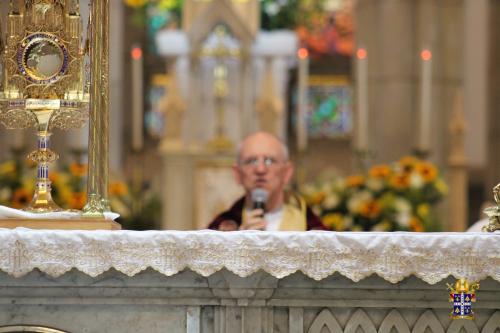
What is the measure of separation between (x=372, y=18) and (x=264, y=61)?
11.1 feet

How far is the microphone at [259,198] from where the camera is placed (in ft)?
19.2

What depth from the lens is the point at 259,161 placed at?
622 centimetres

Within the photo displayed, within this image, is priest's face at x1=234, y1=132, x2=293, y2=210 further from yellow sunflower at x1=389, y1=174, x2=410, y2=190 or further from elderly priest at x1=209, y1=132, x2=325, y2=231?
yellow sunflower at x1=389, y1=174, x2=410, y2=190

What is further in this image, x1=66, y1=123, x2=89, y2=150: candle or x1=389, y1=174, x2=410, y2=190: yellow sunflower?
x1=66, y1=123, x2=89, y2=150: candle

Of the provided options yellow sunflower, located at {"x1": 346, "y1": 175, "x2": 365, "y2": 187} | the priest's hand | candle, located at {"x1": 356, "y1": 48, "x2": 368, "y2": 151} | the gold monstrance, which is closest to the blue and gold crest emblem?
the gold monstrance

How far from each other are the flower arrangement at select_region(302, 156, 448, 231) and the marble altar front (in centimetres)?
411

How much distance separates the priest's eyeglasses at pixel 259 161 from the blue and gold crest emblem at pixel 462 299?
7.71ft

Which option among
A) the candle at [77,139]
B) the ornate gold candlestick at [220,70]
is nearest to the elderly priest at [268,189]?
the ornate gold candlestick at [220,70]

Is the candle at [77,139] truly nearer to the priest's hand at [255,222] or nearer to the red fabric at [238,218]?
the red fabric at [238,218]

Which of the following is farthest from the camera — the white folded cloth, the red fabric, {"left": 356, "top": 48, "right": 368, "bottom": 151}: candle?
{"left": 356, "top": 48, "right": 368, "bottom": 151}: candle

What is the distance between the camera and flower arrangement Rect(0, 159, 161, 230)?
8188 mm

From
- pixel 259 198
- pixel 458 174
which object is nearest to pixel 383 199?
pixel 458 174

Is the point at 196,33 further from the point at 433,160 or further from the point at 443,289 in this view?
the point at 443,289

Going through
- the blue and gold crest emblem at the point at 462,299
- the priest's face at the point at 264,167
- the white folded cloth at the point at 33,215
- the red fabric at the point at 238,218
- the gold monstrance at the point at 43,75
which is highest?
the gold monstrance at the point at 43,75
